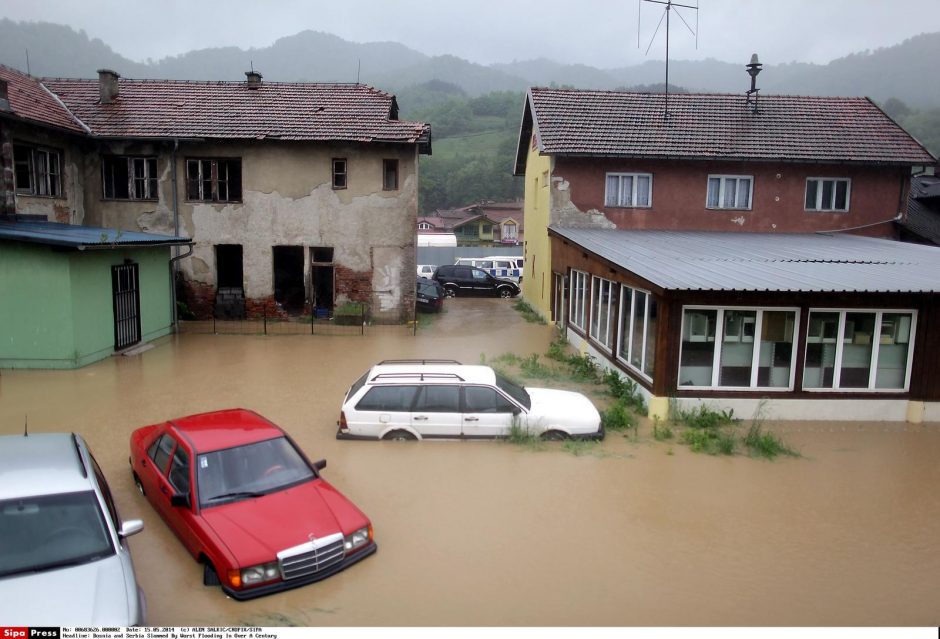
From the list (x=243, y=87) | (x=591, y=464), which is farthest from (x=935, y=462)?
(x=243, y=87)

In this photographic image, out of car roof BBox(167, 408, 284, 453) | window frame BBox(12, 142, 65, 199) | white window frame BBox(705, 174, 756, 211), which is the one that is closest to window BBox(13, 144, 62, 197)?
window frame BBox(12, 142, 65, 199)

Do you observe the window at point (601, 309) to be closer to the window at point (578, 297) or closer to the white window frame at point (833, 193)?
the window at point (578, 297)

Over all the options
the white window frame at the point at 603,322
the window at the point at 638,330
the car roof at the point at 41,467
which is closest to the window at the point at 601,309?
the white window frame at the point at 603,322

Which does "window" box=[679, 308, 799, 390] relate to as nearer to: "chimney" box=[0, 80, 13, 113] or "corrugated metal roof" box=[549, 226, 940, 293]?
"corrugated metal roof" box=[549, 226, 940, 293]

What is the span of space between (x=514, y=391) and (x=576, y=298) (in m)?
9.07

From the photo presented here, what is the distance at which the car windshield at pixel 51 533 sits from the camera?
5367mm

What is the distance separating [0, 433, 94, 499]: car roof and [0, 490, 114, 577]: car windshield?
9 centimetres

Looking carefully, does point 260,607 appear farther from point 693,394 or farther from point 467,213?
point 467,213

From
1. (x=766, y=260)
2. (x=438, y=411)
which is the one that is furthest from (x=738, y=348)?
(x=438, y=411)

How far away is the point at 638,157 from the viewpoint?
70.8 feet

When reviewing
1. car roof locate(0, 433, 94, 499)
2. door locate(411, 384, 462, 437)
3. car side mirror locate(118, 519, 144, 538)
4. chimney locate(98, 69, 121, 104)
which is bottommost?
door locate(411, 384, 462, 437)

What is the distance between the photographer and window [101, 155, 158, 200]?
21.2 m

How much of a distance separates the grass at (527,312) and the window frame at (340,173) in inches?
306

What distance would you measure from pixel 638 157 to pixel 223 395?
1469cm
